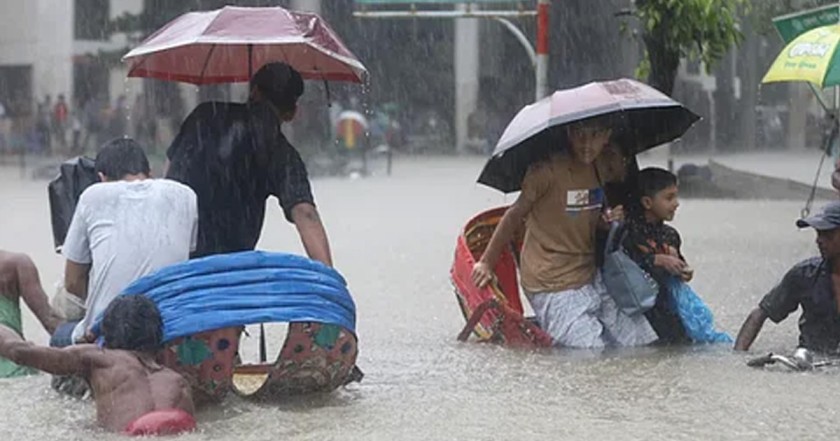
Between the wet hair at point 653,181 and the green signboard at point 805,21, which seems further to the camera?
the green signboard at point 805,21

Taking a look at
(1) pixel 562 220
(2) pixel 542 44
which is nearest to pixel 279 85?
(1) pixel 562 220

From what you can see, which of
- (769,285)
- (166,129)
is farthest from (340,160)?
(769,285)

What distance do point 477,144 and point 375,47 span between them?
3.16 m

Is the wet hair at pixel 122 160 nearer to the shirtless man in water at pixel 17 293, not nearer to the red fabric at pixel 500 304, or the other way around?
the shirtless man in water at pixel 17 293

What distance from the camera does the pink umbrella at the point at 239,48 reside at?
686 cm

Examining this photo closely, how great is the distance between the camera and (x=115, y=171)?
6.52 meters

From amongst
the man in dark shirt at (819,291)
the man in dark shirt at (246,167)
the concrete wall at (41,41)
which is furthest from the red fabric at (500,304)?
the concrete wall at (41,41)

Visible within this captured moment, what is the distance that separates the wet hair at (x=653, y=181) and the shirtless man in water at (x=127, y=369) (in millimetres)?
2822

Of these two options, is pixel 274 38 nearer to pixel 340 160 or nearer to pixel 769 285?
pixel 769 285

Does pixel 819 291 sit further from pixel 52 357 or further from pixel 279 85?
pixel 52 357

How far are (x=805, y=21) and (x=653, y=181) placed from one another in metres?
4.99

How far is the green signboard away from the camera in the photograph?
1200 centimetres

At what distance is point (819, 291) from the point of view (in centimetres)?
723

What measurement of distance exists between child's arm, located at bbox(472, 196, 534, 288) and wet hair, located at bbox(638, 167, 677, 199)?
57 cm
